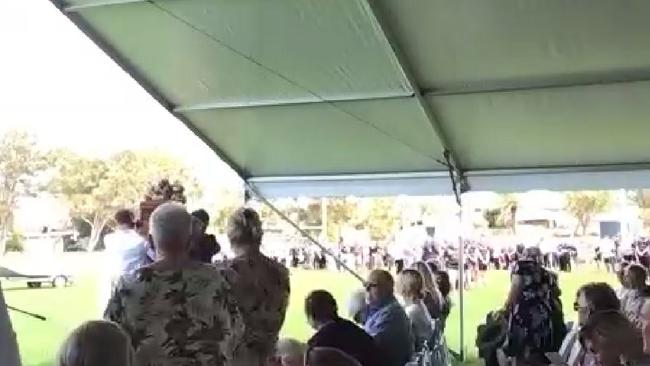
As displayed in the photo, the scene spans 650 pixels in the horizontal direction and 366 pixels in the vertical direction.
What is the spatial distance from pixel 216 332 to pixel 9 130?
355 inches

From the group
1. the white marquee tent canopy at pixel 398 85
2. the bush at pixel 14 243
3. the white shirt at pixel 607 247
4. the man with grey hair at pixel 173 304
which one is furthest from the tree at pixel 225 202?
the white shirt at pixel 607 247

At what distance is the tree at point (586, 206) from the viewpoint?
28.0ft

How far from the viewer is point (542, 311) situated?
4.71m

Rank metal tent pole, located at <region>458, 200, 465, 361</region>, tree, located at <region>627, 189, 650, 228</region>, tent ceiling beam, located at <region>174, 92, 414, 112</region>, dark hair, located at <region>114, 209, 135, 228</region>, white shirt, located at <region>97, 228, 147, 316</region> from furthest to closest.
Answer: tree, located at <region>627, 189, 650, 228</region> → metal tent pole, located at <region>458, 200, 465, 361</region> → tent ceiling beam, located at <region>174, 92, 414, 112</region> → dark hair, located at <region>114, 209, 135, 228</region> → white shirt, located at <region>97, 228, 147, 316</region>

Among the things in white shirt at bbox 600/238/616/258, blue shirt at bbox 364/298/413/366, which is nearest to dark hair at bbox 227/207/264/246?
blue shirt at bbox 364/298/413/366

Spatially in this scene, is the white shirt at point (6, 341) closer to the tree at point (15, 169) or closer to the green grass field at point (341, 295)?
the green grass field at point (341, 295)

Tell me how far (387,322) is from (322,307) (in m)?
0.69

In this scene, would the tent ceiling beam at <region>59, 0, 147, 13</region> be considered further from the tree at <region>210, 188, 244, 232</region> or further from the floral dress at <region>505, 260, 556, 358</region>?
the floral dress at <region>505, 260, 556, 358</region>

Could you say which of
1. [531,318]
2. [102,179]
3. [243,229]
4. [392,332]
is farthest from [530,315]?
[102,179]

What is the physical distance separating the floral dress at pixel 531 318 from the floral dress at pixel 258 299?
193 centimetres

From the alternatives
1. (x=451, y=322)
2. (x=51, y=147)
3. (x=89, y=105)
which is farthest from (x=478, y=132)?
(x=89, y=105)

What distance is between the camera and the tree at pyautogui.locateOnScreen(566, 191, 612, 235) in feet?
28.0

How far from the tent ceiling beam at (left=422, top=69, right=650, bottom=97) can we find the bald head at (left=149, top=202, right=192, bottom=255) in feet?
10.8

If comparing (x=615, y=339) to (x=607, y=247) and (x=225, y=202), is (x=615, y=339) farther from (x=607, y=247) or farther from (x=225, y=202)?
(x=607, y=247)
